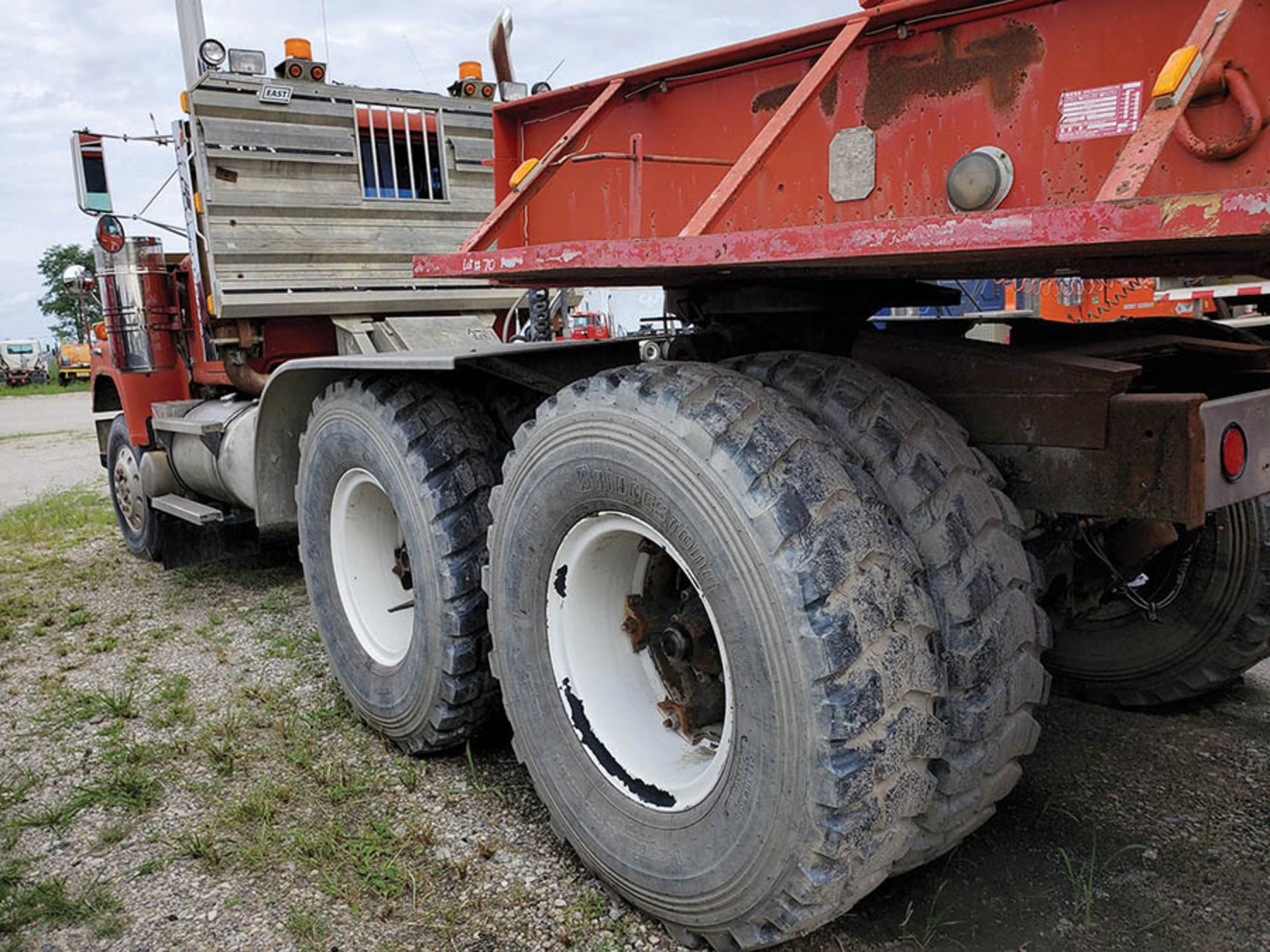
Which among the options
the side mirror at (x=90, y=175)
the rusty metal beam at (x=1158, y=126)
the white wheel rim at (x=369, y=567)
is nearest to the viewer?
the rusty metal beam at (x=1158, y=126)

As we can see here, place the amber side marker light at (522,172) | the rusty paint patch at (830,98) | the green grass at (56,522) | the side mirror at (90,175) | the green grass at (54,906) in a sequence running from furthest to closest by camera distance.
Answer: the green grass at (56,522)
the side mirror at (90,175)
the amber side marker light at (522,172)
the green grass at (54,906)
the rusty paint patch at (830,98)

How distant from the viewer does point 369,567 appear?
3.73 m

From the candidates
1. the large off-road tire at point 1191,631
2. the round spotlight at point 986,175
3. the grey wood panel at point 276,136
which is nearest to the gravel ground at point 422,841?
the large off-road tire at point 1191,631

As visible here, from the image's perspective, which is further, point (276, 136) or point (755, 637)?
point (276, 136)

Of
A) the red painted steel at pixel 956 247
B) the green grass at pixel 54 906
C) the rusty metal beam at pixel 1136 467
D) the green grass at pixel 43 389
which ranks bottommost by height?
the green grass at pixel 43 389

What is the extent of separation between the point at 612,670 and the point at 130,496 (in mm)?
5078

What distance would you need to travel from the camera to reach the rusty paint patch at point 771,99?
8.02ft

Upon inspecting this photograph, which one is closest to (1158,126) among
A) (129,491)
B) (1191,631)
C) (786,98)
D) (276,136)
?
(786,98)

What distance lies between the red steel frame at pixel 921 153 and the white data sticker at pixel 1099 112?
14mm

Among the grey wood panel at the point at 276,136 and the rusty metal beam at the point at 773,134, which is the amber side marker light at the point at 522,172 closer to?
the rusty metal beam at the point at 773,134

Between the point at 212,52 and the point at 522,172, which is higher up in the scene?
the point at 212,52

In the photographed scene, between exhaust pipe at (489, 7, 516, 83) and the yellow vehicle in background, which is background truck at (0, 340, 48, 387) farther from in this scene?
exhaust pipe at (489, 7, 516, 83)

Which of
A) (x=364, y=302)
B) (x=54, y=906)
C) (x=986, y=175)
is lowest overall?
(x=54, y=906)

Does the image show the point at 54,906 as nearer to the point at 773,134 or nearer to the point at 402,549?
the point at 402,549
